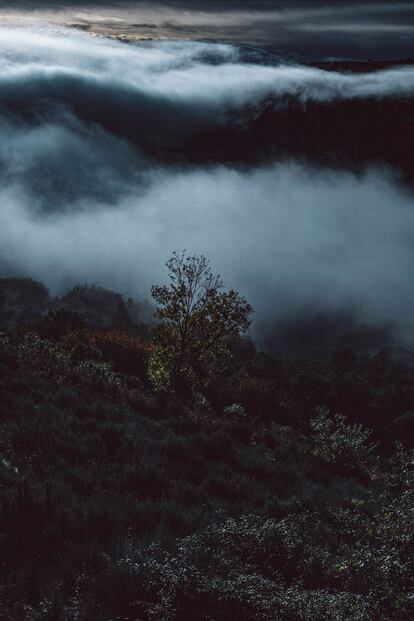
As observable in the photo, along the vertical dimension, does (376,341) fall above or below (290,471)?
above

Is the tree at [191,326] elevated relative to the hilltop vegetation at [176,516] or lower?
elevated

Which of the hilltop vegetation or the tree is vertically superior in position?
the tree

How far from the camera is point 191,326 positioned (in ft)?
71.0

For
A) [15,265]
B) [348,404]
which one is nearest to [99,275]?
[15,265]

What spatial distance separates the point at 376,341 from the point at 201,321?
145 m

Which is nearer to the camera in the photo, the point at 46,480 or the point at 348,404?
the point at 46,480

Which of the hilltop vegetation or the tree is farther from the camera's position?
the tree

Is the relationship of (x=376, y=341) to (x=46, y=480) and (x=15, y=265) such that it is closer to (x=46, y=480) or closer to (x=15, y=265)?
(x=15, y=265)

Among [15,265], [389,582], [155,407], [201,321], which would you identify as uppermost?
[15,265]

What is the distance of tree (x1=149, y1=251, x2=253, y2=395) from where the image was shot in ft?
70.4

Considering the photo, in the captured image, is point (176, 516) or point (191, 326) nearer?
point (176, 516)

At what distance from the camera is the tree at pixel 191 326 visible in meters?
21.5

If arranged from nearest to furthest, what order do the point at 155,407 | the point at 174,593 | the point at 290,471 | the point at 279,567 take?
1. the point at 174,593
2. the point at 279,567
3. the point at 290,471
4. the point at 155,407

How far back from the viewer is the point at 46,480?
6.93m
